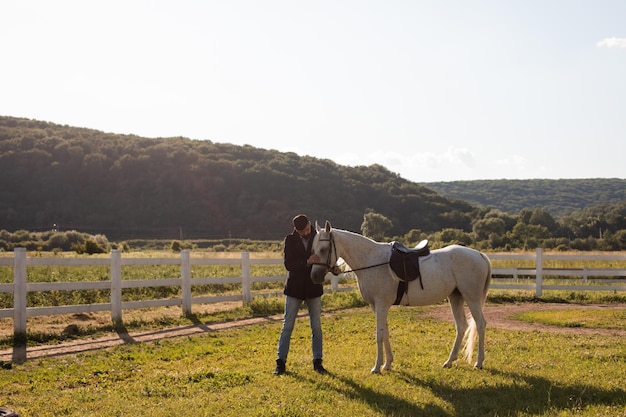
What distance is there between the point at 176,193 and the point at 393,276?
87.8m

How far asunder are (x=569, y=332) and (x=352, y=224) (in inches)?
2886

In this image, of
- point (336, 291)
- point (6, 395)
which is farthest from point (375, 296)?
point (336, 291)

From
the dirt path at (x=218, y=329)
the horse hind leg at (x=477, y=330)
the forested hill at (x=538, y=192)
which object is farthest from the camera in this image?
the forested hill at (x=538, y=192)

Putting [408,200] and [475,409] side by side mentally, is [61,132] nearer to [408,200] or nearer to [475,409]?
[408,200]

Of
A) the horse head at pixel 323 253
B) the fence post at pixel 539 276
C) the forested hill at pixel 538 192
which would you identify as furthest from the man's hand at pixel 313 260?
the forested hill at pixel 538 192

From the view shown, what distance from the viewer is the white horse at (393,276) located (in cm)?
786

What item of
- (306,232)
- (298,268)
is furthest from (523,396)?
(306,232)

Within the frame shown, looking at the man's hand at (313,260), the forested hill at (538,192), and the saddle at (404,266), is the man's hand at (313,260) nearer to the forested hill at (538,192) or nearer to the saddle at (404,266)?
the saddle at (404,266)

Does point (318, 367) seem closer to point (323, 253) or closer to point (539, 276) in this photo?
point (323, 253)

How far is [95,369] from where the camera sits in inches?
330

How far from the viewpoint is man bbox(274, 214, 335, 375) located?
7875mm

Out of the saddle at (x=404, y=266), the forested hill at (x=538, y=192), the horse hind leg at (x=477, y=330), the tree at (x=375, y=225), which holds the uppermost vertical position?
the forested hill at (x=538, y=192)

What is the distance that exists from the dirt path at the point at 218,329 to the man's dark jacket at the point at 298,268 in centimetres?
425

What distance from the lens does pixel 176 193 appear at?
9294cm
